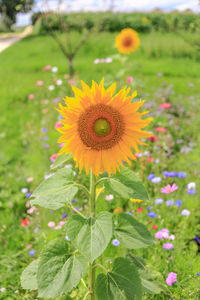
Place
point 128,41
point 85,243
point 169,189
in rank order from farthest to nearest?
1. point 128,41
2. point 169,189
3. point 85,243

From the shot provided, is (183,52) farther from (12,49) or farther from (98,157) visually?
(98,157)

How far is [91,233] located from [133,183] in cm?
34

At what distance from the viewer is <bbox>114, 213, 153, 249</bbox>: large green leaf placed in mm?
1586

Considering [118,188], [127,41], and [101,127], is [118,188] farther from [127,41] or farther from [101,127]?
[127,41]

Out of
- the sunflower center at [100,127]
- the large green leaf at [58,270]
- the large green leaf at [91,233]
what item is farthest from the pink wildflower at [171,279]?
the sunflower center at [100,127]

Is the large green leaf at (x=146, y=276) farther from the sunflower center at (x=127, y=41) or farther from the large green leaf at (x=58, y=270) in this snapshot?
the sunflower center at (x=127, y=41)

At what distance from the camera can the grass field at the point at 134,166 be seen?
235 centimetres

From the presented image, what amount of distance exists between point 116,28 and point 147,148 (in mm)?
15452

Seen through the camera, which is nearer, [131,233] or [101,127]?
[101,127]

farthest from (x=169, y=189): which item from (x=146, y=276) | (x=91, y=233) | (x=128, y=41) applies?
(x=128, y=41)

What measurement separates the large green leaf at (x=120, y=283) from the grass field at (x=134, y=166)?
0.36 m

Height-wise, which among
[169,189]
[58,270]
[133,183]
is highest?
[133,183]

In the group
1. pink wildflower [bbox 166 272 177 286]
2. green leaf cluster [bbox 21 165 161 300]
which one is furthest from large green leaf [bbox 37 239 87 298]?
pink wildflower [bbox 166 272 177 286]

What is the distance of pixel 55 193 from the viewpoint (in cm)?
158
